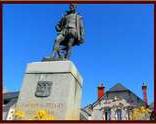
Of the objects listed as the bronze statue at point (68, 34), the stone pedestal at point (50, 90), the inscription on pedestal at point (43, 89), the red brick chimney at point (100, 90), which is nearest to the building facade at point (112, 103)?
the red brick chimney at point (100, 90)

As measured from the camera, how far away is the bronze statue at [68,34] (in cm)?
955

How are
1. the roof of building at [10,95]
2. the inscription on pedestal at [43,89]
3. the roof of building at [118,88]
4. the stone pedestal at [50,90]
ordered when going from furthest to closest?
1. the roof of building at [118,88]
2. the roof of building at [10,95]
3. the inscription on pedestal at [43,89]
4. the stone pedestal at [50,90]

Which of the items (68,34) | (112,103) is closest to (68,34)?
(68,34)

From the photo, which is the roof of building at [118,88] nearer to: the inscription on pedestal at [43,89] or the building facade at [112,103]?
the building facade at [112,103]

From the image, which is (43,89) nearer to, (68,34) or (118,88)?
Answer: (68,34)

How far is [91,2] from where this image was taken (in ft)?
26.8

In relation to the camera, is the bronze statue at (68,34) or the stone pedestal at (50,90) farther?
the bronze statue at (68,34)

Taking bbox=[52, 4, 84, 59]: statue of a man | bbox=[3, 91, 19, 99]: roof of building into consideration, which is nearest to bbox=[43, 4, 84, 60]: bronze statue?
bbox=[52, 4, 84, 59]: statue of a man

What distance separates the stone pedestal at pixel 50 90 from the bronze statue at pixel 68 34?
0.48m

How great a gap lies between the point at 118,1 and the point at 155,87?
174cm

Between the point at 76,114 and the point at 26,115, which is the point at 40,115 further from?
the point at 76,114

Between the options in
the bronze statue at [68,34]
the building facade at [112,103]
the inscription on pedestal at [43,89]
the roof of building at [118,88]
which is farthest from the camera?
the roof of building at [118,88]

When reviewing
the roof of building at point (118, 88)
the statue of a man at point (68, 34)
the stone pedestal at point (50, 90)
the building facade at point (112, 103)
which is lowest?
the stone pedestal at point (50, 90)

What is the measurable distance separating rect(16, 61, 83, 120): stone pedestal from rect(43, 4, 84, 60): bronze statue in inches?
18.7
